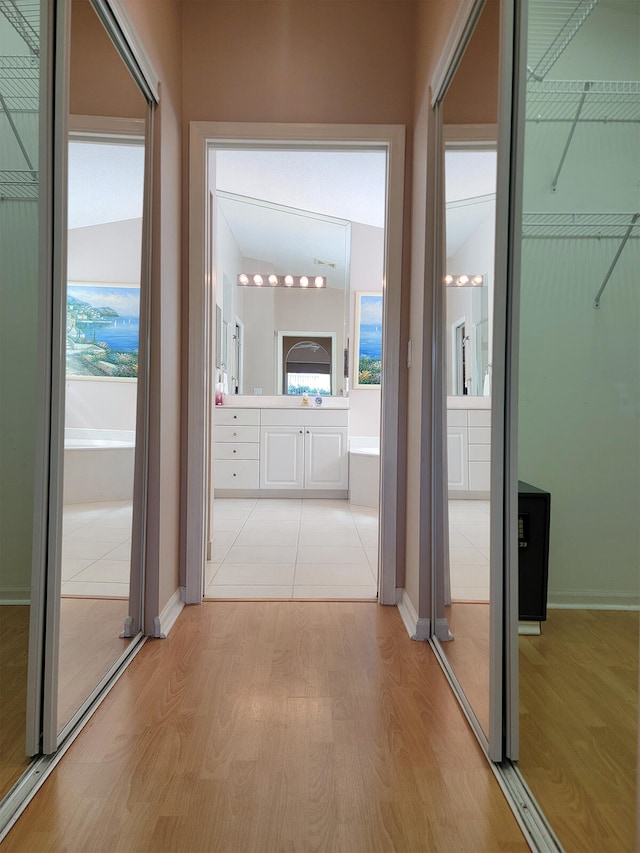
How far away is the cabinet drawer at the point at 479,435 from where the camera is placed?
152cm

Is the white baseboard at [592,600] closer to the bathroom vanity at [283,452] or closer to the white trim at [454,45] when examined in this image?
the white trim at [454,45]

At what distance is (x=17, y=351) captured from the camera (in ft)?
4.20

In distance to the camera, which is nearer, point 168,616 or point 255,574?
point 168,616

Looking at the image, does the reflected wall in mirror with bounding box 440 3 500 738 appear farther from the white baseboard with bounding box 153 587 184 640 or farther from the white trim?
the white baseboard with bounding box 153 587 184 640

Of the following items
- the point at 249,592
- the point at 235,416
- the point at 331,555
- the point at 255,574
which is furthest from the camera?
the point at 235,416

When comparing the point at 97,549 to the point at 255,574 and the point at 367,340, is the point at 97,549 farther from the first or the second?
the point at 367,340

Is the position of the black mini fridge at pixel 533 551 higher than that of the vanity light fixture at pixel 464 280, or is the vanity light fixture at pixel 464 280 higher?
the vanity light fixture at pixel 464 280

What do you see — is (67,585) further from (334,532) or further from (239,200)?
(239,200)

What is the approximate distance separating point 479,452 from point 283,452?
3760 mm

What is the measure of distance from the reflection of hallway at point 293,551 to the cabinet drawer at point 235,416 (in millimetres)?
742

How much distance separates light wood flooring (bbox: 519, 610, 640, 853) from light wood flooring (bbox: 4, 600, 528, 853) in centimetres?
16

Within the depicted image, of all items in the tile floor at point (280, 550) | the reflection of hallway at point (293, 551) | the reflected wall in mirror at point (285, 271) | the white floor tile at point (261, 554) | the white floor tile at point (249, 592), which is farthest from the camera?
the reflected wall in mirror at point (285, 271)

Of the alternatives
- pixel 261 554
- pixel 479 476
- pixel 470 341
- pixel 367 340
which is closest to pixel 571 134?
pixel 470 341

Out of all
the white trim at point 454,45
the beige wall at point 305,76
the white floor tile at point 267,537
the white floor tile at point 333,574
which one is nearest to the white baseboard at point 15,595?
the beige wall at point 305,76
